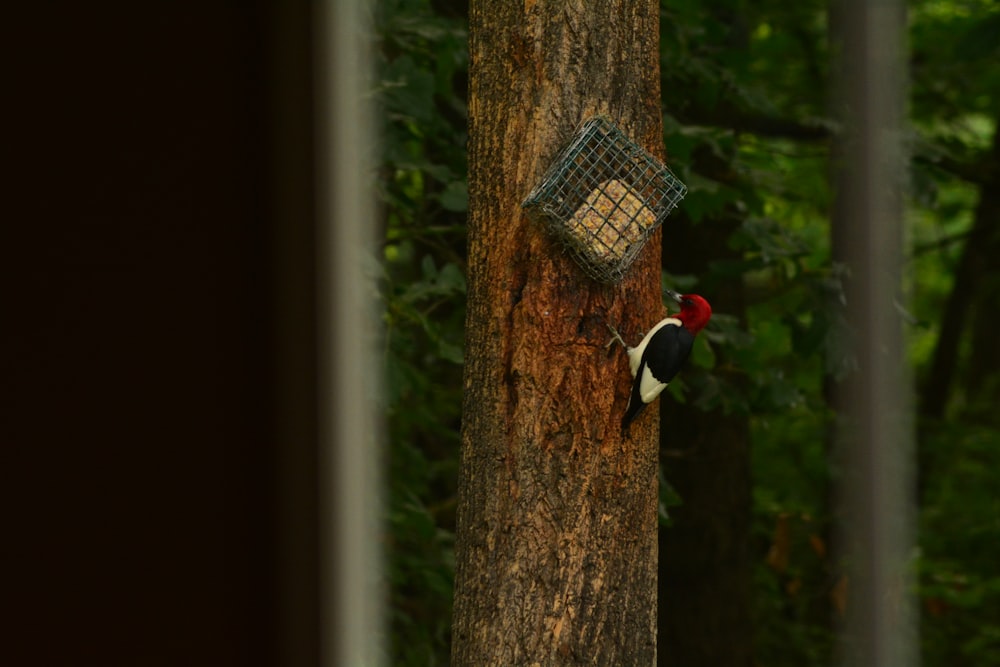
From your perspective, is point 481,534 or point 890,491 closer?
point 481,534

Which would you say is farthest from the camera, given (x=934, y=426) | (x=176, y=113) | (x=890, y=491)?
(x=934, y=426)

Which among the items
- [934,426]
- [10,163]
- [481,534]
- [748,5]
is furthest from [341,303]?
[934,426]

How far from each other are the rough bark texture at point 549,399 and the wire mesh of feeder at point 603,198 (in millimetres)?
29

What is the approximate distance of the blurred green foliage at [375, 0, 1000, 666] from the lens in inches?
113

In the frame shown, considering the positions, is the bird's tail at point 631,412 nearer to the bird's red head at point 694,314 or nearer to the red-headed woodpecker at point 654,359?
the red-headed woodpecker at point 654,359

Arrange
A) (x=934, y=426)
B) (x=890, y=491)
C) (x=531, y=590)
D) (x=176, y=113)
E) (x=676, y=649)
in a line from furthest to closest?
(x=934, y=426) → (x=676, y=649) → (x=176, y=113) → (x=890, y=491) → (x=531, y=590)

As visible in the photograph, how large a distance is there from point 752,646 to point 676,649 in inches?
10.8

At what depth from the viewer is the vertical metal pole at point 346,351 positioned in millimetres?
3047

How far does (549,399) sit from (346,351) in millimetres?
1501

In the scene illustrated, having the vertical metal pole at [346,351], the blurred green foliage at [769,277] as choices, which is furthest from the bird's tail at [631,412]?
the vertical metal pole at [346,351]

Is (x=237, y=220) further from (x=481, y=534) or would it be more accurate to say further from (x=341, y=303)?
(x=481, y=534)

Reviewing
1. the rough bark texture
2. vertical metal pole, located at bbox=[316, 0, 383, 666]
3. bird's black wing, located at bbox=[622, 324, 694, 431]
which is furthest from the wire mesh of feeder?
vertical metal pole, located at bbox=[316, 0, 383, 666]

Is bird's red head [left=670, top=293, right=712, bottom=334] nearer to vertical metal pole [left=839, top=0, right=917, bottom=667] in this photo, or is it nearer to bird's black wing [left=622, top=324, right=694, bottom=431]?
bird's black wing [left=622, top=324, right=694, bottom=431]

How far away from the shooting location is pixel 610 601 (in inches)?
71.6
